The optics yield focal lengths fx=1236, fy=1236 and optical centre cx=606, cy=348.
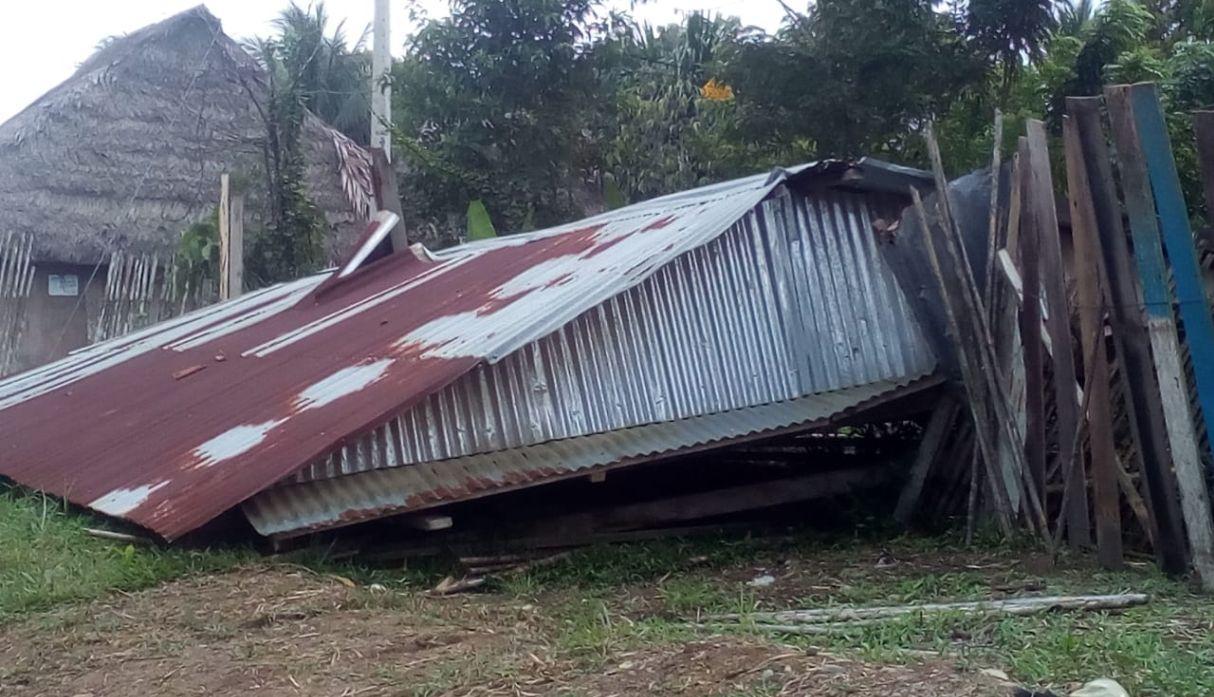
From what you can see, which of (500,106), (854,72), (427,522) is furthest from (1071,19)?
(427,522)

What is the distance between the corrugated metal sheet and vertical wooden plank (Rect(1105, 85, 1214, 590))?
8.04 feet

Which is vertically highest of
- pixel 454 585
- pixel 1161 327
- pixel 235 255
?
pixel 235 255

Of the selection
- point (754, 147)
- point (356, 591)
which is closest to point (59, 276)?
point (754, 147)

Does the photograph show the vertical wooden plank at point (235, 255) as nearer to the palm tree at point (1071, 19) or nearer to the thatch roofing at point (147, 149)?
the thatch roofing at point (147, 149)

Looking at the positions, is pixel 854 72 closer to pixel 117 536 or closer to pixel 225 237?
pixel 225 237

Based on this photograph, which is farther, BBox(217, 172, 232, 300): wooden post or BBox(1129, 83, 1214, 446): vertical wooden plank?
BBox(217, 172, 232, 300): wooden post

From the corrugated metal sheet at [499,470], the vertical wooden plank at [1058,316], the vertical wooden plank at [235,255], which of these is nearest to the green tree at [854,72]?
the vertical wooden plank at [235,255]

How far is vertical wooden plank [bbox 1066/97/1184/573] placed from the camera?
5.91 m

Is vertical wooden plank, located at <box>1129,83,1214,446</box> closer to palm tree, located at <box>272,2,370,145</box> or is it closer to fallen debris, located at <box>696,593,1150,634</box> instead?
fallen debris, located at <box>696,593,1150,634</box>

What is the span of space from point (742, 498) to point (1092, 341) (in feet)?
8.71

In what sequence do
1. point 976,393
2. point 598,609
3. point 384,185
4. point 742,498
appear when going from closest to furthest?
point 598,609 → point 976,393 → point 742,498 → point 384,185

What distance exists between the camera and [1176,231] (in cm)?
582

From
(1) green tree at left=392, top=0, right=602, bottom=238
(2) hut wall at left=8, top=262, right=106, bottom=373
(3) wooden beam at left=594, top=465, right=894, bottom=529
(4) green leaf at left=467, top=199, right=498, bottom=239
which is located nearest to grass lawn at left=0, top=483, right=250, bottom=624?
(3) wooden beam at left=594, top=465, right=894, bottom=529

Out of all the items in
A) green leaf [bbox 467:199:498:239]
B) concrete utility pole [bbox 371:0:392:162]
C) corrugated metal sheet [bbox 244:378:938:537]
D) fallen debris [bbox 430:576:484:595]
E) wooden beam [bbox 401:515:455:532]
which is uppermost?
concrete utility pole [bbox 371:0:392:162]
